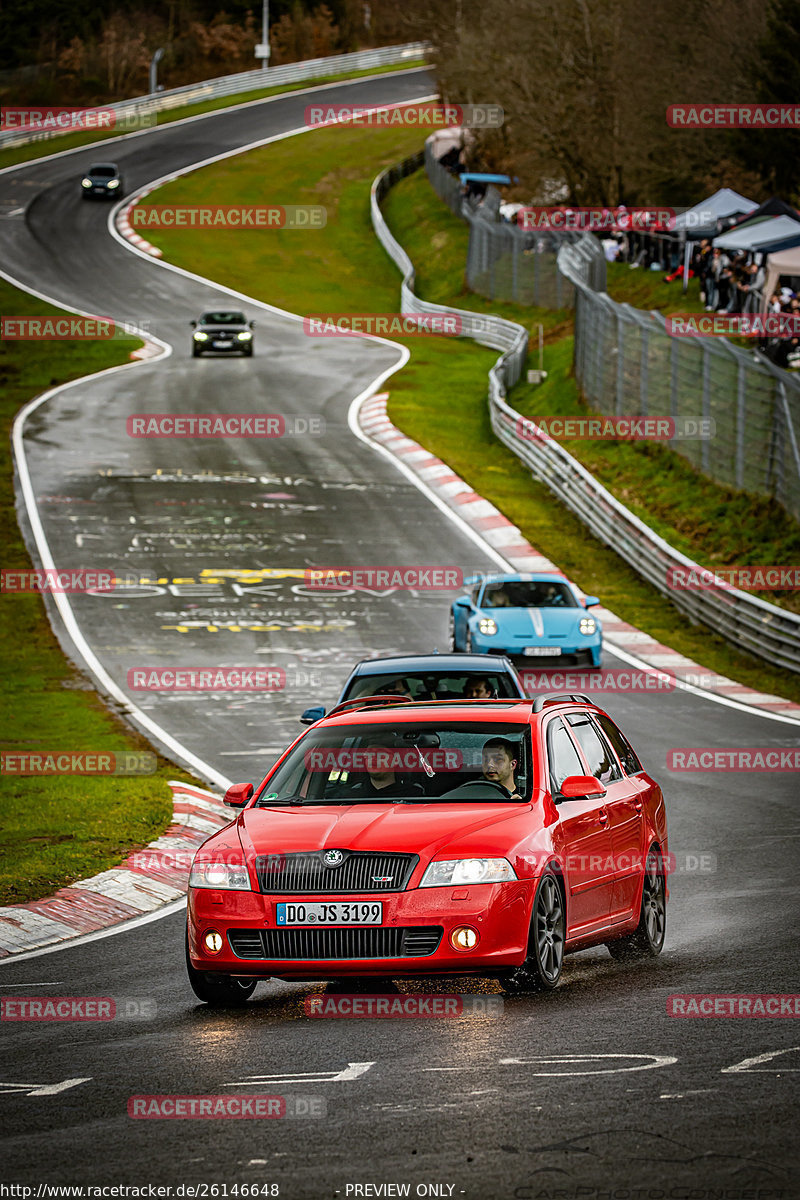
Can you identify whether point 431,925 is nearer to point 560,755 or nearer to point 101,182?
point 560,755

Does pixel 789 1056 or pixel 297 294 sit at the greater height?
pixel 789 1056

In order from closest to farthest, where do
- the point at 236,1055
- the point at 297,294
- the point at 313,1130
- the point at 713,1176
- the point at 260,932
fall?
the point at 713,1176
the point at 313,1130
the point at 236,1055
the point at 260,932
the point at 297,294

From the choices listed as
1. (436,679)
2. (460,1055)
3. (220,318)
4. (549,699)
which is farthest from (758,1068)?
(220,318)

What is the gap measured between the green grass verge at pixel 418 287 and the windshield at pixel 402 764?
550 inches

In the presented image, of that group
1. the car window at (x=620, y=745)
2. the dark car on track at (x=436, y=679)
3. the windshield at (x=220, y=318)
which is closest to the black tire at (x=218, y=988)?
the car window at (x=620, y=745)

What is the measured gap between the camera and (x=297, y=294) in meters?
67.3

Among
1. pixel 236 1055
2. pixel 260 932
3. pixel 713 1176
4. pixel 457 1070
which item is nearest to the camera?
pixel 713 1176

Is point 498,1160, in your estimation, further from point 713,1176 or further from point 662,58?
point 662,58

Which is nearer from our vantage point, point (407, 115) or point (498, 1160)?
point (498, 1160)

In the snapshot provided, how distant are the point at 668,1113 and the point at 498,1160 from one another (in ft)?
2.41

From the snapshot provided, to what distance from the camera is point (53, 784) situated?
1684 cm

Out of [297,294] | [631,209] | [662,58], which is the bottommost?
[297,294]

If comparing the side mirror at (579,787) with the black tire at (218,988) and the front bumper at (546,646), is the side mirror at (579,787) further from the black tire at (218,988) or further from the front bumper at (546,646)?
the front bumper at (546,646)

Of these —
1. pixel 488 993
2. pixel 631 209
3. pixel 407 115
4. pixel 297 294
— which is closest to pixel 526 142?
pixel 631 209
